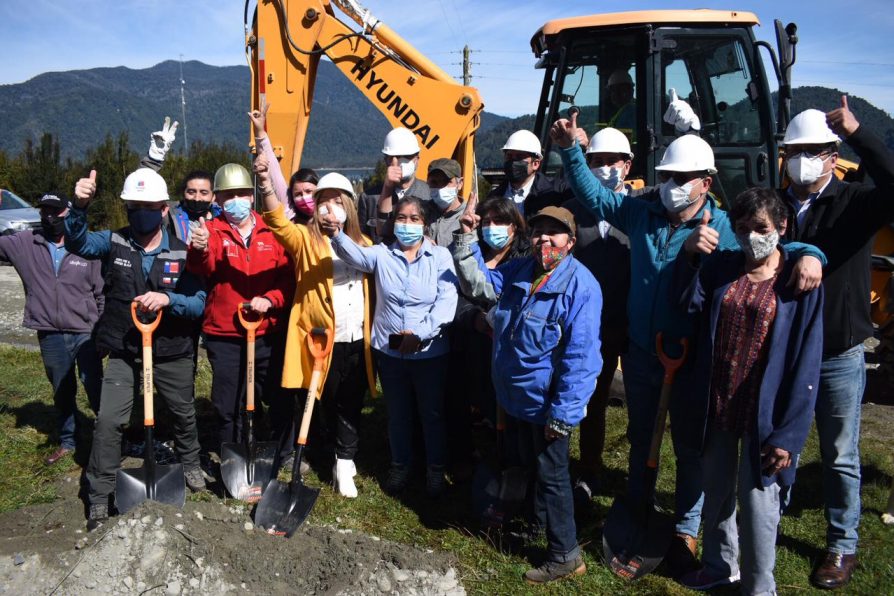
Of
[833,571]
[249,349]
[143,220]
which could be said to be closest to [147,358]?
[249,349]

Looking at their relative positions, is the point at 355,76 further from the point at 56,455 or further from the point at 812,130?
the point at 812,130

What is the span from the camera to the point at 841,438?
3824 millimetres

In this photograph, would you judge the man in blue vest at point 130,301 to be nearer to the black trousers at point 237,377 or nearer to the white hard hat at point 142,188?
the white hard hat at point 142,188

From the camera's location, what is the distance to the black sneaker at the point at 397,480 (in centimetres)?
493

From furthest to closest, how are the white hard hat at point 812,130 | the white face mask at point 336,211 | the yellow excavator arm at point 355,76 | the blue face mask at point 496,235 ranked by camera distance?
the yellow excavator arm at point 355,76 → the white face mask at point 336,211 → the blue face mask at point 496,235 → the white hard hat at point 812,130

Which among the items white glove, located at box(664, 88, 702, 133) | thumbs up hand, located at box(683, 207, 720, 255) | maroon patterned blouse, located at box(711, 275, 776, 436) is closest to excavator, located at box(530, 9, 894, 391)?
white glove, located at box(664, 88, 702, 133)

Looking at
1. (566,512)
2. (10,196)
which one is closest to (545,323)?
(566,512)

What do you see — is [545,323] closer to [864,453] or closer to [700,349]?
[700,349]

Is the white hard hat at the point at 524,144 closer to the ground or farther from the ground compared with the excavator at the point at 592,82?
closer to the ground

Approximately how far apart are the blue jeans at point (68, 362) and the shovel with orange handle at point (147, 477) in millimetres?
1213

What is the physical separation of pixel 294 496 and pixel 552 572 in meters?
1.58

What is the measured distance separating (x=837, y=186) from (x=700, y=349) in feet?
3.70

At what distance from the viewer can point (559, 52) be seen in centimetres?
660

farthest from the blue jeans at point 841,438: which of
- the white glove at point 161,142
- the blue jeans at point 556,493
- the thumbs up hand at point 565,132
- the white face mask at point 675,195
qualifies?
the white glove at point 161,142
